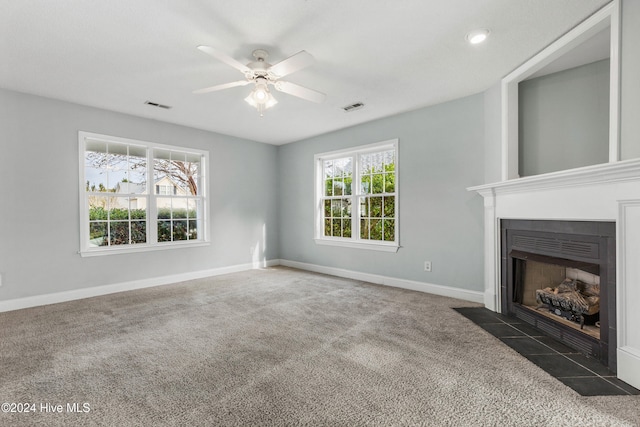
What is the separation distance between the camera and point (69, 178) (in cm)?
392

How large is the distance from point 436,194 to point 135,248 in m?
4.47

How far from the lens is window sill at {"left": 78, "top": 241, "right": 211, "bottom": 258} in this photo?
4066mm

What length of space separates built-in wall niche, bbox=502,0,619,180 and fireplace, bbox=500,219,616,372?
771 millimetres

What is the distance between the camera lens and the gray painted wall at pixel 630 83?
1938mm

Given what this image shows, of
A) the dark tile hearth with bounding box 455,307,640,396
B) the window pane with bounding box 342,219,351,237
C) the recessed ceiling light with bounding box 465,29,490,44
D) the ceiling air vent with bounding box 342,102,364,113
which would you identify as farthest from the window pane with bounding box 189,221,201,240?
the recessed ceiling light with bounding box 465,29,490,44

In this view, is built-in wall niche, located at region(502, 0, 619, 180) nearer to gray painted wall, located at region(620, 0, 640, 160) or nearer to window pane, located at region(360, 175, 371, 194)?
gray painted wall, located at region(620, 0, 640, 160)

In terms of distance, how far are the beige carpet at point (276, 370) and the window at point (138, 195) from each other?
116 cm

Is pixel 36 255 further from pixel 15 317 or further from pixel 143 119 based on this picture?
pixel 143 119

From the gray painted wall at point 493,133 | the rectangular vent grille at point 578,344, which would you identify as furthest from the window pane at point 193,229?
the rectangular vent grille at point 578,344

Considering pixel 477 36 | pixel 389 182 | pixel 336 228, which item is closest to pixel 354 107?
pixel 389 182

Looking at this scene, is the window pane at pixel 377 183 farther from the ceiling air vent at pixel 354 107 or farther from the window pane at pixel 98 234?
the window pane at pixel 98 234

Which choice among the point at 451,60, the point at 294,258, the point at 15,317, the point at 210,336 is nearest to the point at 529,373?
the point at 210,336

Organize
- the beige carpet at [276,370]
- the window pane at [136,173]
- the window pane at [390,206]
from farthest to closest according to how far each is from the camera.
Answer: the window pane at [390,206] → the window pane at [136,173] → the beige carpet at [276,370]

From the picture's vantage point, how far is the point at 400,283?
4.45m
